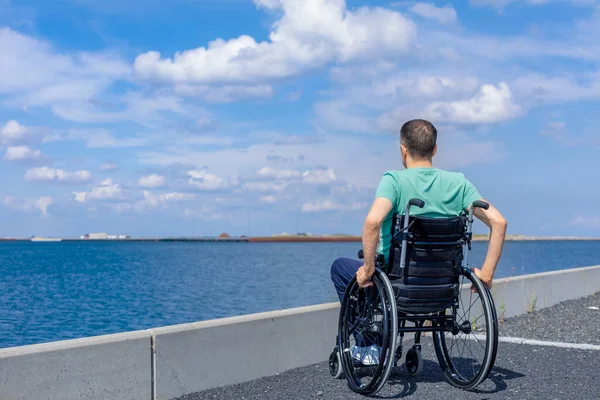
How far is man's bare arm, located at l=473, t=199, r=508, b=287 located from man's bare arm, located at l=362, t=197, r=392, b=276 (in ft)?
2.53

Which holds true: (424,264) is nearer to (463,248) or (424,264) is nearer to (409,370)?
(463,248)

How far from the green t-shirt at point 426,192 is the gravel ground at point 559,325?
3.85 m

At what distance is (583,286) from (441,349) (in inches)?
319

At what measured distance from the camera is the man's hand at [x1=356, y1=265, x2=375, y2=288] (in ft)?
15.3

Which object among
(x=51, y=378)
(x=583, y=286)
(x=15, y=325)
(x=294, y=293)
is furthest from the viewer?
(x=294, y=293)

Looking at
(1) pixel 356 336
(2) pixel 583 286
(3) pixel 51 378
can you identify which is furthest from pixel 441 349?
(2) pixel 583 286

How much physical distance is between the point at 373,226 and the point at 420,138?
79 centimetres

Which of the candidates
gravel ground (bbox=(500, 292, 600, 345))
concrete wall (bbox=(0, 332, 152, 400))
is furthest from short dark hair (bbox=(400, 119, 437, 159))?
gravel ground (bbox=(500, 292, 600, 345))

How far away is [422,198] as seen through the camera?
4.70m

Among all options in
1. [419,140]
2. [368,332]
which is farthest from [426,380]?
[419,140]

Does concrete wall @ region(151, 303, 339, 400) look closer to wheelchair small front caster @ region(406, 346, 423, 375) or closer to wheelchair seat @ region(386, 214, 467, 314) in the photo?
wheelchair small front caster @ region(406, 346, 423, 375)

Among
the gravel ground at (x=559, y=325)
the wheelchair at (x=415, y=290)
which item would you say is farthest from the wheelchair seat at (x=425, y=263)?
the gravel ground at (x=559, y=325)

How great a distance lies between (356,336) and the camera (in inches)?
205

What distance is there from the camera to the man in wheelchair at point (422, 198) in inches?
182
